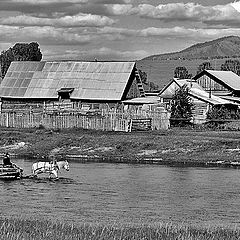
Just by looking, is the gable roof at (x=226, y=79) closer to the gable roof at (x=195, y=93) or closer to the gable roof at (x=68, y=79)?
the gable roof at (x=195, y=93)

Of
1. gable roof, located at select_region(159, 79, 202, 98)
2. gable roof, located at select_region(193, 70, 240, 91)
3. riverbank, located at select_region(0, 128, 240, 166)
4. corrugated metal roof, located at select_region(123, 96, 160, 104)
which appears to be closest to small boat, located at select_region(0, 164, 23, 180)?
riverbank, located at select_region(0, 128, 240, 166)

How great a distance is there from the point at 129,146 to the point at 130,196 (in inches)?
804

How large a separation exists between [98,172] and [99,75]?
125ft

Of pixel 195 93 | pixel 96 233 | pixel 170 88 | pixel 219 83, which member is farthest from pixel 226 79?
pixel 96 233

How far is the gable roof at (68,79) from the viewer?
77.4 meters

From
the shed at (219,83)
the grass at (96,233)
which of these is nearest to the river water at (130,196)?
the grass at (96,233)

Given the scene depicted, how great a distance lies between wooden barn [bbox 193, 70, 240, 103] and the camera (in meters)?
82.2

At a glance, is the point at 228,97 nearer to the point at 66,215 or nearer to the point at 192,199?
the point at 192,199

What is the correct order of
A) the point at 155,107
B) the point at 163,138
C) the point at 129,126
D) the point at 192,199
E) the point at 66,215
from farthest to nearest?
the point at 155,107, the point at 129,126, the point at 163,138, the point at 192,199, the point at 66,215

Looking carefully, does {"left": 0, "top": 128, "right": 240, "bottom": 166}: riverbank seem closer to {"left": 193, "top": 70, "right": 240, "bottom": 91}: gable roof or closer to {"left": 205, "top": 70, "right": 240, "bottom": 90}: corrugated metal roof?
{"left": 193, "top": 70, "right": 240, "bottom": 91}: gable roof

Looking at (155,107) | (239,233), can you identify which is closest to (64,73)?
(155,107)

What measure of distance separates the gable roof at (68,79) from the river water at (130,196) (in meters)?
33.6

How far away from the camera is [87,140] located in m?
55.8

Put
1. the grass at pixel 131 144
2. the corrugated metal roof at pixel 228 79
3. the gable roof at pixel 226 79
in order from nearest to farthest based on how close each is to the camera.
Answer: the grass at pixel 131 144
the gable roof at pixel 226 79
the corrugated metal roof at pixel 228 79
